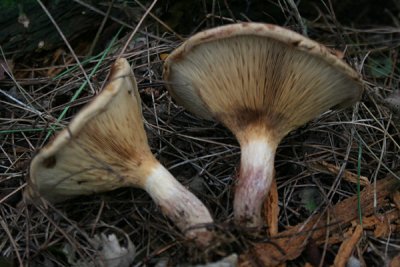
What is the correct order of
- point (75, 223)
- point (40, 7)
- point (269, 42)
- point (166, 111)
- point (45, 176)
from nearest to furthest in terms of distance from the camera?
point (269, 42)
point (45, 176)
point (75, 223)
point (166, 111)
point (40, 7)

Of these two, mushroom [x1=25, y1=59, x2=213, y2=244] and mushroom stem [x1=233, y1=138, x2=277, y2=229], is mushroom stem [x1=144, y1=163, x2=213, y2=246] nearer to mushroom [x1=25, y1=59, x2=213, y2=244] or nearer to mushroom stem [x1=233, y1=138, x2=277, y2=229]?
mushroom [x1=25, y1=59, x2=213, y2=244]

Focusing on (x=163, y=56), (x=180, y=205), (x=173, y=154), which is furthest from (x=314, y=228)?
(x=163, y=56)

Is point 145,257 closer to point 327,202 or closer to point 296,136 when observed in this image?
point 327,202

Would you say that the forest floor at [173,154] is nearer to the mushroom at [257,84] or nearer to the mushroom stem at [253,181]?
the mushroom stem at [253,181]

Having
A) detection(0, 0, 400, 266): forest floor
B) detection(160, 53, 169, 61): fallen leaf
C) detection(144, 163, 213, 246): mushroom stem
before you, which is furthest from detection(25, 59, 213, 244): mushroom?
detection(160, 53, 169, 61): fallen leaf

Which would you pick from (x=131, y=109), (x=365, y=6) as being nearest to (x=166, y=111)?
(x=131, y=109)

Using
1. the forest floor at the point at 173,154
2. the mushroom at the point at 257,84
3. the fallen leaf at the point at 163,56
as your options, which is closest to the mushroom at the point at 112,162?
the forest floor at the point at 173,154

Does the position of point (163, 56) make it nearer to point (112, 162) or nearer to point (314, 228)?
point (112, 162)
